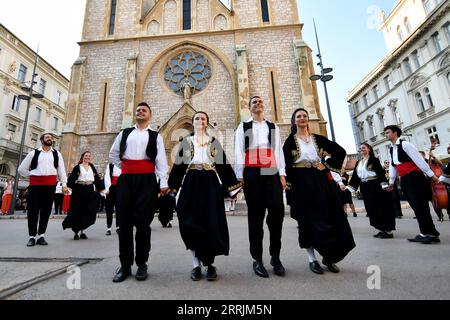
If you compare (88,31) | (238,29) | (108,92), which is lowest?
(108,92)

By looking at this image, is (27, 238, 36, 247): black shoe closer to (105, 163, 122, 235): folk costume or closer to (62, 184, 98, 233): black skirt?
(62, 184, 98, 233): black skirt

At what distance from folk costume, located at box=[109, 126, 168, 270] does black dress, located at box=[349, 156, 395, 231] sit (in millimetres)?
4639

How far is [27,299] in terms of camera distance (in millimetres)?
1842

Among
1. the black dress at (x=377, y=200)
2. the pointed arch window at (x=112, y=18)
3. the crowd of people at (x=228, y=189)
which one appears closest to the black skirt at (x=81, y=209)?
the crowd of people at (x=228, y=189)

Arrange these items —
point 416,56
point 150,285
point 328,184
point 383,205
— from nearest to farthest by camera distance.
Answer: point 150,285 → point 328,184 → point 383,205 → point 416,56

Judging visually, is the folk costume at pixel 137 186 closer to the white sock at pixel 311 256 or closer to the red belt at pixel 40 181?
the white sock at pixel 311 256

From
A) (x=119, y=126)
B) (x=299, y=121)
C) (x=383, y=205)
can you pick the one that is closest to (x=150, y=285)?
(x=299, y=121)

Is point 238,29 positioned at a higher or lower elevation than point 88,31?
lower

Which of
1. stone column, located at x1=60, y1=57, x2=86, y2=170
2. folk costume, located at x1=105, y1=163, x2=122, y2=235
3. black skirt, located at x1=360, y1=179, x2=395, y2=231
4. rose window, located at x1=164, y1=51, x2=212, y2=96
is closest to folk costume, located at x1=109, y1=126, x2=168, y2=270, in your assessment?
folk costume, located at x1=105, y1=163, x2=122, y2=235

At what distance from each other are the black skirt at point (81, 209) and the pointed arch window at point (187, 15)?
1792 cm
